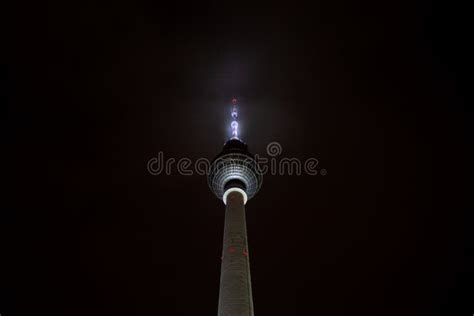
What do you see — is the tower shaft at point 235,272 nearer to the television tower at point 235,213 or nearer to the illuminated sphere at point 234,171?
the television tower at point 235,213

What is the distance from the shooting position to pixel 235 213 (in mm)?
42438

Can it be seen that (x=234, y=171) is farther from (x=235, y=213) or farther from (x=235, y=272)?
(x=235, y=272)

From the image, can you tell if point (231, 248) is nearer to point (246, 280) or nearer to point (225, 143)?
point (246, 280)

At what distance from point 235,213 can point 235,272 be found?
7917mm

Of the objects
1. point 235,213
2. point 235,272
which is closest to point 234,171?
point 235,213

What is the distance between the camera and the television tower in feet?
110

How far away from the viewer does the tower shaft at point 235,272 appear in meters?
32.7

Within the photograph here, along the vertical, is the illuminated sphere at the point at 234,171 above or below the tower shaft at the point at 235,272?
above

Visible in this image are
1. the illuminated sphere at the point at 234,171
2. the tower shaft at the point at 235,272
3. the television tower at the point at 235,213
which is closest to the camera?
the tower shaft at the point at 235,272

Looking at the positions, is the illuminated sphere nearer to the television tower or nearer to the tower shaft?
the television tower

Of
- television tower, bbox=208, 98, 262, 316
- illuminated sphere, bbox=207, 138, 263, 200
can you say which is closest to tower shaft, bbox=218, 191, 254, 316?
television tower, bbox=208, 98, 262, 316

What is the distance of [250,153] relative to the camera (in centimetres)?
5031

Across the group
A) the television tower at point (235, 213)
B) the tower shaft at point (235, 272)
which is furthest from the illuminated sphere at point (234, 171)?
the tower shaft at point (235, 272)

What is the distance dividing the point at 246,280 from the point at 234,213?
27.5 ft
